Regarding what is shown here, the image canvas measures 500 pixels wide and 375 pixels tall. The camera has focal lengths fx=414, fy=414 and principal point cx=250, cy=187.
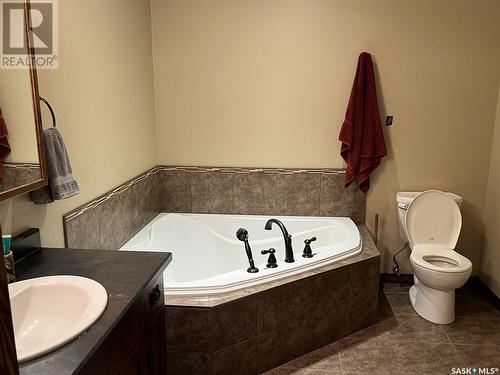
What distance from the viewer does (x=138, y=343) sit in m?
1.37

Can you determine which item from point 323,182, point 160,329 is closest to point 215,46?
point 323,182

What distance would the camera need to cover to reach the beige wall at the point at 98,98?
1.94 meters

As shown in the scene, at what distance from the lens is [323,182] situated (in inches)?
131

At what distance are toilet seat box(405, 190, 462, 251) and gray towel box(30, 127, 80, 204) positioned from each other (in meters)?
2.35

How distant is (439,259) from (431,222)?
0.91 feet

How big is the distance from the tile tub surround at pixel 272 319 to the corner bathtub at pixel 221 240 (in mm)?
240

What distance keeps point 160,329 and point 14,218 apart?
0.73m

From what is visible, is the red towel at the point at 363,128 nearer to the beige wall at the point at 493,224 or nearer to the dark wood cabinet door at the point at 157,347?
the beige wall at the point at 493,224

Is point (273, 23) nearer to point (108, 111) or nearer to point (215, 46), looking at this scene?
point (215, 46)

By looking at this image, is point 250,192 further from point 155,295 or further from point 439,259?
point 155,295

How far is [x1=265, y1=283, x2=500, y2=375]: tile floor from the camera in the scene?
2355mm

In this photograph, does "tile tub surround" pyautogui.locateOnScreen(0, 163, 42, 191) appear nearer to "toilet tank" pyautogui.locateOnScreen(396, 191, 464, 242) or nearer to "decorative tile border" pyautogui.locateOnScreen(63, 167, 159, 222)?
"decorative tile border" pyautogui.locateOnScreen(63, 167, 159, 222)

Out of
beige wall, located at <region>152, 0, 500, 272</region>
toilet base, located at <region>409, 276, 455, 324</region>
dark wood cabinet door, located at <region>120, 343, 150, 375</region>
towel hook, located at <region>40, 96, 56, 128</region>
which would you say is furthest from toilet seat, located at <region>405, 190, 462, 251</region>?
towel hook, located at <region>40, 96, 56, 128</region>

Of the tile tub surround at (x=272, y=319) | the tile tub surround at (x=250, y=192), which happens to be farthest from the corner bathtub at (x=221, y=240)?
the tile tub surround at (x=272, y=319)
